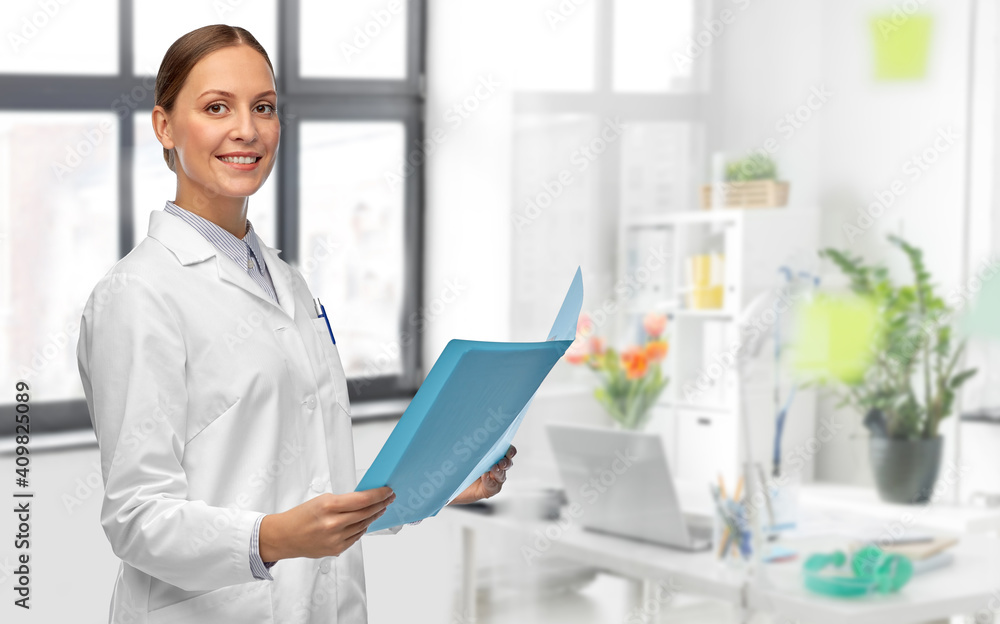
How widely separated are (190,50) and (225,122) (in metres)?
0.08

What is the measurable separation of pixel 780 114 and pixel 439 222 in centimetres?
176

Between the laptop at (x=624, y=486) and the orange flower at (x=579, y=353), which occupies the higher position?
the orange flower at (x=579, y=353)

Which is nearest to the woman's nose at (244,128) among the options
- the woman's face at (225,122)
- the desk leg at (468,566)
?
the woman's face at (225,122)

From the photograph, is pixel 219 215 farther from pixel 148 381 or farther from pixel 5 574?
pixel 5 574

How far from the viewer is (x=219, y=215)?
1033mm

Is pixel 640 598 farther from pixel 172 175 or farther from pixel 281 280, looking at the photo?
pixel 281 280

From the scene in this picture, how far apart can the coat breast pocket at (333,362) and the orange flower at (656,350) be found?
2098mm

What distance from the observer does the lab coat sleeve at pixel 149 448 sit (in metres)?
0.86

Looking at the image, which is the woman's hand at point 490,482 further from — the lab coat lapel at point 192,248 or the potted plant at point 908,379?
the potted plant at point 908,379

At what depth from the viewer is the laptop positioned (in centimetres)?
267

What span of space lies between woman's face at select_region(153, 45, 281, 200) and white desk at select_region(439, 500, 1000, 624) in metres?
1.77

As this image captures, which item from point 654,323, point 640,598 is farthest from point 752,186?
point 640,598

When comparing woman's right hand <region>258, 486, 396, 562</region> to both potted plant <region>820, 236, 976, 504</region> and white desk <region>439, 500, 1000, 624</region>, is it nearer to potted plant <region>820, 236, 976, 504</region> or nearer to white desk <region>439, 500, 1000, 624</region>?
white desk <region>439, 500, 1000, 624</region>

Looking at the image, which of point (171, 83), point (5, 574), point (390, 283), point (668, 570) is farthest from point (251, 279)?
point (390, 283)
